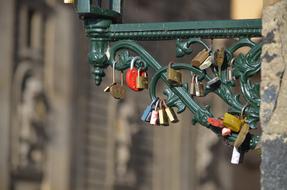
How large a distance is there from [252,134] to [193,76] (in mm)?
375

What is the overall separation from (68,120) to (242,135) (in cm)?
1480

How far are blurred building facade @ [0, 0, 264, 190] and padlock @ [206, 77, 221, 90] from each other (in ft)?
34.0

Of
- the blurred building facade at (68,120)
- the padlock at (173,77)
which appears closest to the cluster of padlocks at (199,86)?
the padlock at (173,77)

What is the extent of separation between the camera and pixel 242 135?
17.8 feet

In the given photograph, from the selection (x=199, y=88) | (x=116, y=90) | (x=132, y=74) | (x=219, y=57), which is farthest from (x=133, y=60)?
(x=219, y=57)

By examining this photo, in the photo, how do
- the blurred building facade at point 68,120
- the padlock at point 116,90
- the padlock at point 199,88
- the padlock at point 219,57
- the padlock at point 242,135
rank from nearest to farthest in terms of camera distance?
the padlock at point 242,135, the padlock at point 219,57, the padlock at point 199,88, the padlock at point 116,90, the blurred building facade at point 68,120

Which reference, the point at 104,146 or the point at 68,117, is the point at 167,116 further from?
the point at 104,146

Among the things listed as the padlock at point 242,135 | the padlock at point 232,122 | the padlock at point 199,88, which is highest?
the padlock at point 199,88

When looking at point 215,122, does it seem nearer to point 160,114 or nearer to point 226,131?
point 226,131

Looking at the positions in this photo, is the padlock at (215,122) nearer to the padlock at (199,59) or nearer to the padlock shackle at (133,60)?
the padlock at (199,59)

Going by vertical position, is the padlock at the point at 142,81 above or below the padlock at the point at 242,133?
above

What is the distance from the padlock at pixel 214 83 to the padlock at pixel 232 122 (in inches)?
6.3

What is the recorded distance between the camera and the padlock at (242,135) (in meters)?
5.44

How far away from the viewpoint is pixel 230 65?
558 cm
